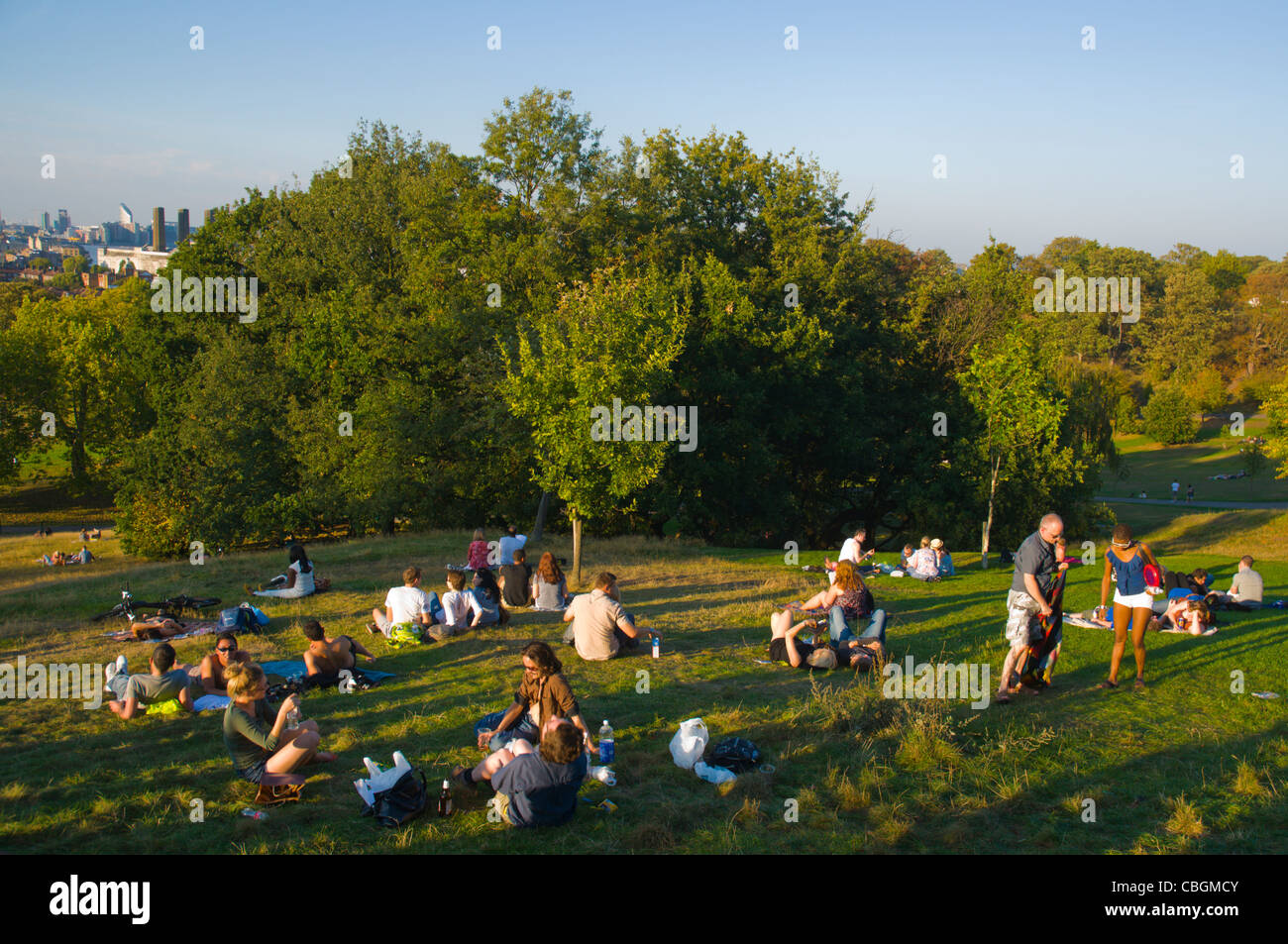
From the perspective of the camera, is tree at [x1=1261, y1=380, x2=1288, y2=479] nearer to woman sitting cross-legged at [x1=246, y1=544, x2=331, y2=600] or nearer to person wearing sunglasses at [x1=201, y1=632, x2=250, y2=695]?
woman sitting cross-legged at [x1=246, y1=544, x2=331, y2=600]

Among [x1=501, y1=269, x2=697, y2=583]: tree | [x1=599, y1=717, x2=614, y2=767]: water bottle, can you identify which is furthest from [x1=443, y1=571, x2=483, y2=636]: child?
[x1=599, y1=717, x2=614, y2=767]: water bottle

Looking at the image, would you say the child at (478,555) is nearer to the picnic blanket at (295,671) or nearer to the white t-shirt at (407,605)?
the white t-shirt at (407,605)

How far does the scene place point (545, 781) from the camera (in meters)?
6.64

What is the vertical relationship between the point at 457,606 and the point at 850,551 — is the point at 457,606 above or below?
below

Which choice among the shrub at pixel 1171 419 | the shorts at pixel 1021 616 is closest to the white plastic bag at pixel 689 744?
the shorts at pixel 1021 616

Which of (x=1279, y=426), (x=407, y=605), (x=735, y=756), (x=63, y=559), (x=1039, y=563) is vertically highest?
(x=1279, y=426)

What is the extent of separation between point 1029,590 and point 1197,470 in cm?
6943

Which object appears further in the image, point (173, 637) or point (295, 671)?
point (173, 637)

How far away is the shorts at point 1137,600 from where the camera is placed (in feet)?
33.0

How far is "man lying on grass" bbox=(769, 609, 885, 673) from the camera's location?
11.1 metres

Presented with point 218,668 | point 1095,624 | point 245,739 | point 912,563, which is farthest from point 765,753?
point 912,563

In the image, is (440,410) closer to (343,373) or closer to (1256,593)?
(343,373)

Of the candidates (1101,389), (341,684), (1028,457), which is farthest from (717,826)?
(1101,389)

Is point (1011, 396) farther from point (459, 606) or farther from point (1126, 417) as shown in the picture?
point (1126, 417)
